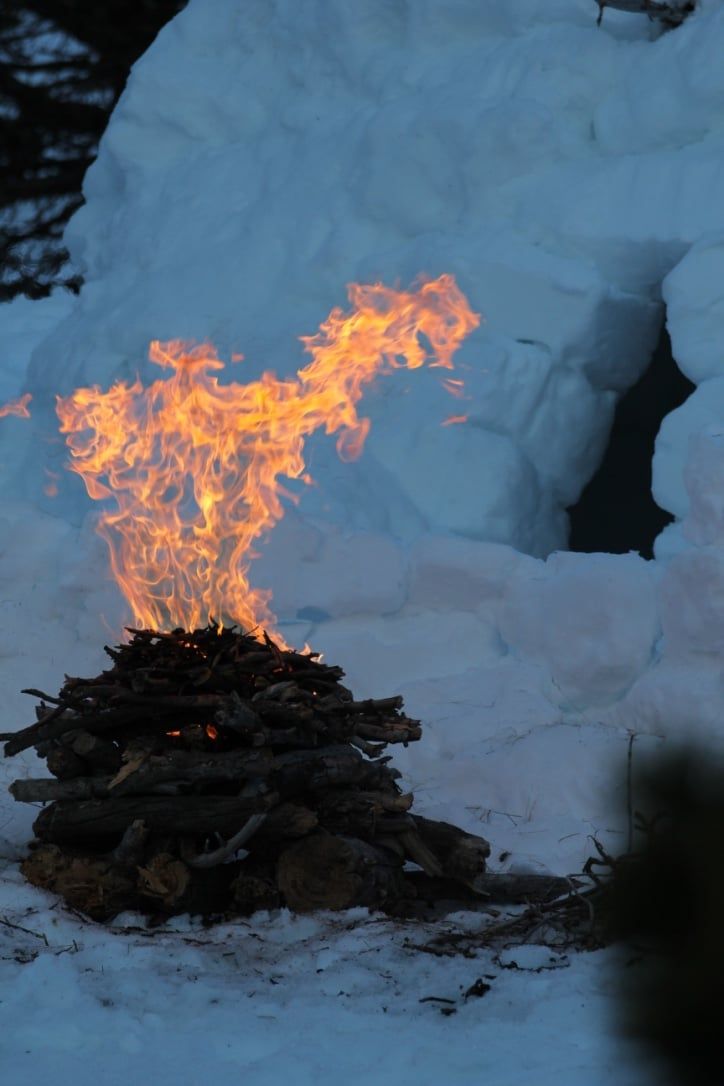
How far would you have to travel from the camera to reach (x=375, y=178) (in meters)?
8.48

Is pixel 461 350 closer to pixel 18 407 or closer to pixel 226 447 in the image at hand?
pixel 226 447

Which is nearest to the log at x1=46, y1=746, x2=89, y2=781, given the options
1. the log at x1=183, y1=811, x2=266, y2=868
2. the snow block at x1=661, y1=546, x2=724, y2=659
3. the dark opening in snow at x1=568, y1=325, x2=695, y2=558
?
the log at x1=183, y1=811, x2=266, y2=868

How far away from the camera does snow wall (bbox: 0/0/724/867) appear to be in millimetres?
6828

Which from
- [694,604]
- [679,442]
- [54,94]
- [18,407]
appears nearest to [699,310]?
[679,442]

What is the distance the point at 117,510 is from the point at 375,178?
8.27ft

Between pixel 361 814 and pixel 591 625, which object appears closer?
pixel 361 814

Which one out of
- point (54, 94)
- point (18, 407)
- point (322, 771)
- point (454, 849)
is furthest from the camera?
point (54, 94)

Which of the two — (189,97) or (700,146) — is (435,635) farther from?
(189,97)

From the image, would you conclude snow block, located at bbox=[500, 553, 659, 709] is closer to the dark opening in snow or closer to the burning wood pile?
the dark opening in snow

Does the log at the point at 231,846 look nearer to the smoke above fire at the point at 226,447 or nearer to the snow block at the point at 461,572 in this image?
the smoke above fire at the point at 226,447

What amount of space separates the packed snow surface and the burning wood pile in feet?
0.65

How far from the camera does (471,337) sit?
7.98 m

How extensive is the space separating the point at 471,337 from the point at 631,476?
1.39 metres

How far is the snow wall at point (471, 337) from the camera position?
22.4ft
